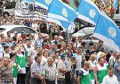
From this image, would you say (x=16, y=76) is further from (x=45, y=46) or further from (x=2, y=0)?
(x=2, y=0)

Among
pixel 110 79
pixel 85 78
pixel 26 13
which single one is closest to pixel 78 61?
pixel 85 78

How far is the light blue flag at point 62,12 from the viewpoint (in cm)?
1772

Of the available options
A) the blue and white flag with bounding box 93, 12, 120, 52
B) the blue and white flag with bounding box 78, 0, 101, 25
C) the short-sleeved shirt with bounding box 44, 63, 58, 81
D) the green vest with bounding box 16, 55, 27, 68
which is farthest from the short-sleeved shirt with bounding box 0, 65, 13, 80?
the blue and white flag with bounding box 78, 0, 101, 25

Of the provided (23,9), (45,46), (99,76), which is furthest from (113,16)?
(99,76)

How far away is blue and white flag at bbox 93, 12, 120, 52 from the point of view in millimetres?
14664

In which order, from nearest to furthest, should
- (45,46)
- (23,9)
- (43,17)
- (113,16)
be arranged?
(45,46), (43,17), (23,9), (113,16)

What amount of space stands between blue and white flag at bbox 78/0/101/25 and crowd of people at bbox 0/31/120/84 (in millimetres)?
1126

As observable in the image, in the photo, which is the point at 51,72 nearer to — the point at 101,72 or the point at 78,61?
the point at 101,72

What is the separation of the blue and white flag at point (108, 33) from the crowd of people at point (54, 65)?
64 centimetres

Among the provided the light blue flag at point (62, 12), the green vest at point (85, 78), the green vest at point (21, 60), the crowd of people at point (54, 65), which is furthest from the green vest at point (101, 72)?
the light blue flag at point (62, 12)

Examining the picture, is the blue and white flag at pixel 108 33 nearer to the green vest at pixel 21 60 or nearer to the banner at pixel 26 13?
the green vest at pixel 21 60

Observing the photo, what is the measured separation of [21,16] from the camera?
95.3 feet

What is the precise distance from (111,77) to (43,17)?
14.4 metres

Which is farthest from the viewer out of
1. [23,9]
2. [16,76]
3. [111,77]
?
[23,9]
